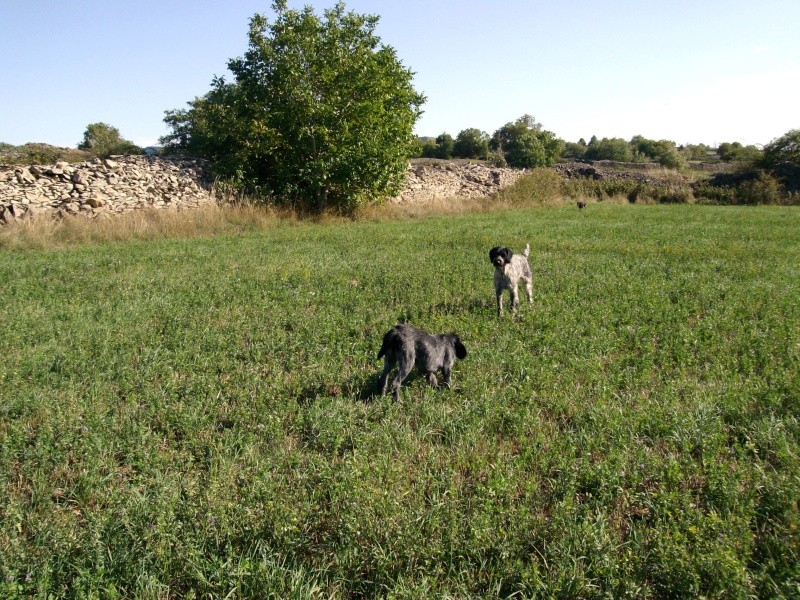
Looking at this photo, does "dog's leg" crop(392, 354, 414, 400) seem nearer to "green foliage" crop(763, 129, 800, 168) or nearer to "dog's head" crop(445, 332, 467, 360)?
"dog's head" crop(445, 332, 467, 360)

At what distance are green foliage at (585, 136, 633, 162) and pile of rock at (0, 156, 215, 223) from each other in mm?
56490

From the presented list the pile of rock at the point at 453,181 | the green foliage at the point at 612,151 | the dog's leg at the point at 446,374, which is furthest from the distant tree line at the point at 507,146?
the dog's leg at the point at 446,374

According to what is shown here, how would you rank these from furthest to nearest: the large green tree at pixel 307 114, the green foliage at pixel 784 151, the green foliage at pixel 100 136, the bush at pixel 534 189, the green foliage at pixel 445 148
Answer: the green foliage at pixel 445 148
the green foliage at pixel 100 136
the green foliage at pixel 784 151
the bush at pixel 534 189
the large green tree at pixel 307 114

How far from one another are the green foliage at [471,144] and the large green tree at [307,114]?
32.5 meters

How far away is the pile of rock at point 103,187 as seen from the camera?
1709cm

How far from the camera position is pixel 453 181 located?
34031mm

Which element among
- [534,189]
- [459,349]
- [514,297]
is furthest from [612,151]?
[459,349]

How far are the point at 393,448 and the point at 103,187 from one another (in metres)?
18.6

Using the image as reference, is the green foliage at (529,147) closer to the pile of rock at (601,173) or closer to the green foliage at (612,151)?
the pile of rock at (601,173)

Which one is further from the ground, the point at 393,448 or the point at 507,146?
the point at 507,146

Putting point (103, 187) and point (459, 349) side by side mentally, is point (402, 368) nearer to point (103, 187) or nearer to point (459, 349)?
point (459, 349)

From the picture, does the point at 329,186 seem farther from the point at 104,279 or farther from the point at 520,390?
the point at 520,390

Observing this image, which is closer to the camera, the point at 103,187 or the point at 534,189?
the point at 103,187

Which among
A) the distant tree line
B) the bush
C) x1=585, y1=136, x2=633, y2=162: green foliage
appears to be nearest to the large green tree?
the bush
